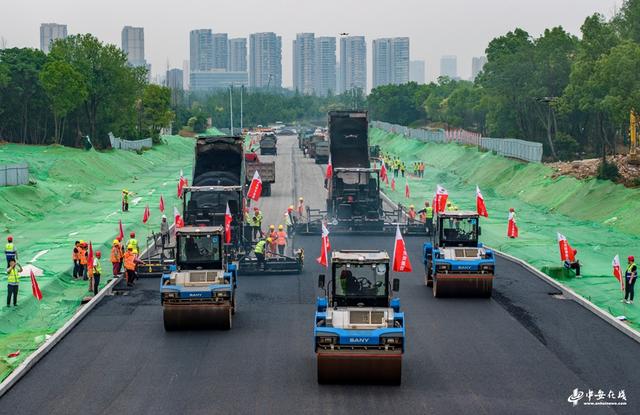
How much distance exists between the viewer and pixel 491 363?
69.2ft

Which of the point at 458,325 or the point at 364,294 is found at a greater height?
the point at 364,294

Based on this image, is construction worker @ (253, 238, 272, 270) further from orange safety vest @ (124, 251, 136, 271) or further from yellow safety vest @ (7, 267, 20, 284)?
yellow safety vest @ (7, 267, 20, 284)

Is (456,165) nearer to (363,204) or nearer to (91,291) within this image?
(363,204)

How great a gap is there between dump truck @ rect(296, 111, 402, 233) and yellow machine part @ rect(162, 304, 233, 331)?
59.6ft

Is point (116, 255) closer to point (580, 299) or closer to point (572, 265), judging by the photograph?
point (580, 299)

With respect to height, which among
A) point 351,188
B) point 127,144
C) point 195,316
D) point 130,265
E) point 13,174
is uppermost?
point 127,144

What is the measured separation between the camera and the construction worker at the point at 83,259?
32.1 meters

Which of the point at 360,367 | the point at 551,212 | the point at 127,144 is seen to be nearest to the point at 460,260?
the point at 360,367

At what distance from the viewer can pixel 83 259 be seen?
32.1 meters

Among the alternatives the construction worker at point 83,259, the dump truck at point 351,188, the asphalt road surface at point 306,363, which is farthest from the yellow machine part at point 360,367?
the dump truck at point 351,188

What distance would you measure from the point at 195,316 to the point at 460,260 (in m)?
8.51

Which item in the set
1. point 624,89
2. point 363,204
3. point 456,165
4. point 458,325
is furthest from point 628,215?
point 456,165

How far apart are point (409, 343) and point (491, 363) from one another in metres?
2.49

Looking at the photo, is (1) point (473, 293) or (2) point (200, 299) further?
(1) point (473, 293)
